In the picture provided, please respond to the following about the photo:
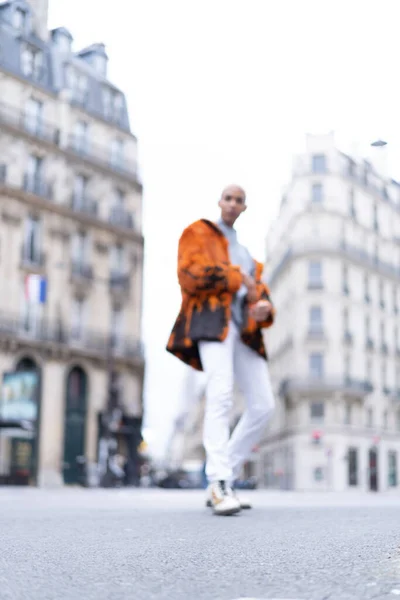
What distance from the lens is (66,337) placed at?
38281 millimetres

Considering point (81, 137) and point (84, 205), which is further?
point (81, 137)

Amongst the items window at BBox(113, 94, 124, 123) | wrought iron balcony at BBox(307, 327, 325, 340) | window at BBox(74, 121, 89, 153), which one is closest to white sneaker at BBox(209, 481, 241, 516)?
window at BBox(74, 121, 89, 153)

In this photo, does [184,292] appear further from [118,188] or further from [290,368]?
[290,368]

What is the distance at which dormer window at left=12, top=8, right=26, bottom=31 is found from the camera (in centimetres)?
4188

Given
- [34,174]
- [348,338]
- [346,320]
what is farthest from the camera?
[346,320]

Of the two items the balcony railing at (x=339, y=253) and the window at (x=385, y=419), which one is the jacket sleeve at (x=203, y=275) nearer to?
the balcony railing at (x=339, y=253)

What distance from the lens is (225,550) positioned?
140 inches

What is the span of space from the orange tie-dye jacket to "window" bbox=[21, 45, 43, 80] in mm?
36236

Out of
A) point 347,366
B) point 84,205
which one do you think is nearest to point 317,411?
point 347,366

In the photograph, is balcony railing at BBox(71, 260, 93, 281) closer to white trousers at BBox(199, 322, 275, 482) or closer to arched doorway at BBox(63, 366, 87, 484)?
arched doorway at BBox(63, 366, 87, 484)

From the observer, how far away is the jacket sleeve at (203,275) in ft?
20.2

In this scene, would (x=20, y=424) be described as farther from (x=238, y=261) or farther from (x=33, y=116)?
(x=238, y=261)

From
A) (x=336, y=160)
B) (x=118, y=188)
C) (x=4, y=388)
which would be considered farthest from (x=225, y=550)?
(x=336, y=160)

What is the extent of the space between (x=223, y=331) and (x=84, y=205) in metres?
35.9
